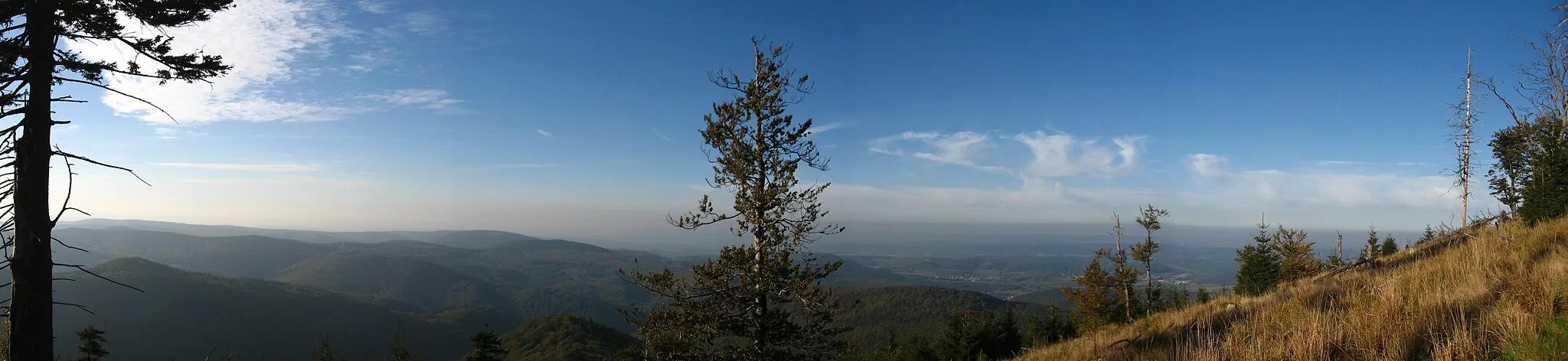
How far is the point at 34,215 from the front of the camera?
6020mm

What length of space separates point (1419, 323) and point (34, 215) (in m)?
12.9

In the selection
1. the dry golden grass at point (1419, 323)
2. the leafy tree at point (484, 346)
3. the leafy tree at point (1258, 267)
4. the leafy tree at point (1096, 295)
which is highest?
the dry golden grass at point (1419, 323)

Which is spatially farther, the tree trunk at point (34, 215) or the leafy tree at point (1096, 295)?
the leafy tree at point (1096, 295)

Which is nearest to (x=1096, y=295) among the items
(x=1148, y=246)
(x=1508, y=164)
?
(x=1148, y=246)

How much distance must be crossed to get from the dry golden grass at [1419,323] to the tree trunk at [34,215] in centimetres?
1102

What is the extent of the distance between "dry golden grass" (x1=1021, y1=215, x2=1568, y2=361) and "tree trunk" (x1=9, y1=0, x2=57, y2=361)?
11022 millimetres

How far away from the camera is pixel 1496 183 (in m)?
38.7

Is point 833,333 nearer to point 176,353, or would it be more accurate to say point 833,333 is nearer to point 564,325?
point 564,325

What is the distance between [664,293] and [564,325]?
16729 centimetres

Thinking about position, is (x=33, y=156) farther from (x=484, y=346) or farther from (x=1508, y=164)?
(x=1508, y=164)

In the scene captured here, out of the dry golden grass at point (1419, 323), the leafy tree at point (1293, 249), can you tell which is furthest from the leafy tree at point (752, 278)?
the leafy tree at point (1293, 249)

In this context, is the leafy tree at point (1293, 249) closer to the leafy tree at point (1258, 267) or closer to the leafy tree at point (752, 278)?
the leafy tree at point (1258, 267)

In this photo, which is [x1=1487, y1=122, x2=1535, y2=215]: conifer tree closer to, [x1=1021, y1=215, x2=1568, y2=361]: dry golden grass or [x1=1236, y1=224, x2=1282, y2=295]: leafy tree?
[x1=1236, y1=224, x2=1282, y2=295]: leafy tree

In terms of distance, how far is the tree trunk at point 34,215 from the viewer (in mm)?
5867
